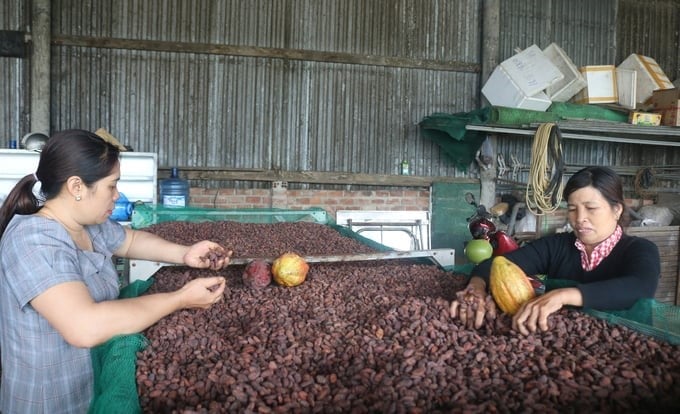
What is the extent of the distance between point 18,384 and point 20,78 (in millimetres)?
4660

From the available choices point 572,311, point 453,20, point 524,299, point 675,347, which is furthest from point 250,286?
point 453,20

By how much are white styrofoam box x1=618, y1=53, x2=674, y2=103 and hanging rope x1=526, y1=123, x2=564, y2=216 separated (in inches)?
102

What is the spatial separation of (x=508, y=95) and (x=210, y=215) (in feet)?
11.7

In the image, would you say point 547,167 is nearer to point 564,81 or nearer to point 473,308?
point 564,81

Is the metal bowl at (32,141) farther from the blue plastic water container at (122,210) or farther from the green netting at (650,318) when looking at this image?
the green netting at (650,318)

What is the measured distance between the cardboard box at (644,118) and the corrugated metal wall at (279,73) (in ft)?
4.66

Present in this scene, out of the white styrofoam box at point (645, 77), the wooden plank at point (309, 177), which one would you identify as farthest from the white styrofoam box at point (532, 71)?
the wooden plank at point (309, 177)

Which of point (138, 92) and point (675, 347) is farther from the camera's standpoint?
point (138, 92)

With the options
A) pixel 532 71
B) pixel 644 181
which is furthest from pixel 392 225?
pixel 644 181

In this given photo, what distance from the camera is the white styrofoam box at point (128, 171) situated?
4.81 m

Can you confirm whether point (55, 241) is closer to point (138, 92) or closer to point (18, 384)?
point (18, 384)

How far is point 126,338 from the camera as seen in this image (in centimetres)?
146

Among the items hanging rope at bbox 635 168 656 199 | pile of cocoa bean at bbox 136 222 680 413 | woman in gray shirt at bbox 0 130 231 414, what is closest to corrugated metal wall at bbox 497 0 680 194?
hanging rope at bbox 635 168 656 199

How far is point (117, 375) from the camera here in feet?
4.28
